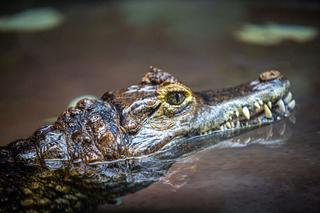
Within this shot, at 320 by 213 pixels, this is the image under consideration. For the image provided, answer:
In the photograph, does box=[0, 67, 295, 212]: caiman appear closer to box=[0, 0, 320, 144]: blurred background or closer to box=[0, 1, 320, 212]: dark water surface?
box=[0, 1, 320, 212]: dark water surface

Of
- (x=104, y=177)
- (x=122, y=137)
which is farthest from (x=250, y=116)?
(x=104, y=177)

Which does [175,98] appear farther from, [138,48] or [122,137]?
[138,48]

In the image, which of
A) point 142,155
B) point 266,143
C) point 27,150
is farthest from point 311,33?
point 27,150

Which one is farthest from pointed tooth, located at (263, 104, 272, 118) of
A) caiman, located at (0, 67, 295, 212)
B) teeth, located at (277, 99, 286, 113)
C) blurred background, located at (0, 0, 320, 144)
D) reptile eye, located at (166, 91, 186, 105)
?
blurred background, located at (0, 0, 320, 144)

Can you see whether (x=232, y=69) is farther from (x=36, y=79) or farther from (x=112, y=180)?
(x=112, y=180)

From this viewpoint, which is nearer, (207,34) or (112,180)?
(112,180)

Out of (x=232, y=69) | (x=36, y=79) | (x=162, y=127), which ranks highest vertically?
(x=36, y=79)

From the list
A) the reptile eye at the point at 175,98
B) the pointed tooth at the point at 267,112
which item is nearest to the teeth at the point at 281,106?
the pointed tooth at the point at 267,112
